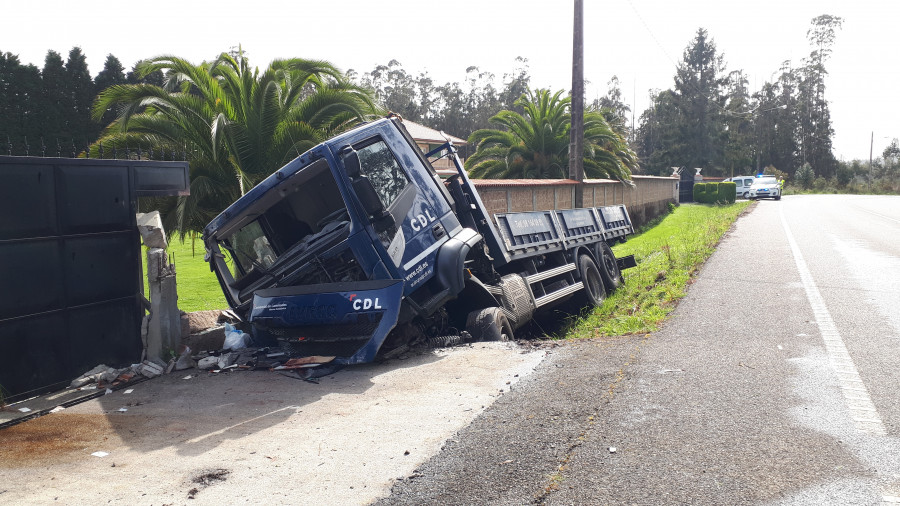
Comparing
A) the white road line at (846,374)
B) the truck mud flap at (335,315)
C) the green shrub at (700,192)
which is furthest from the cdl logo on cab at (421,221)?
the green shrub at (700,192)

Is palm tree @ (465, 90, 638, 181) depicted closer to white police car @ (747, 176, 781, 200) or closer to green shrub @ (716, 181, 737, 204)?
green shrub @ (716, 181, 737, 204)

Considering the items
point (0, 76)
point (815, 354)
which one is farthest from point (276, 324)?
point (0, 76)

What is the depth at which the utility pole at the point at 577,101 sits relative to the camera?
19.5 meters

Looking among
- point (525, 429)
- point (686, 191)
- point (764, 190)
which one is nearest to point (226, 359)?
point (525, 429)

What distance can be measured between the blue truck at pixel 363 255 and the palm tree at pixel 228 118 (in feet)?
15.2

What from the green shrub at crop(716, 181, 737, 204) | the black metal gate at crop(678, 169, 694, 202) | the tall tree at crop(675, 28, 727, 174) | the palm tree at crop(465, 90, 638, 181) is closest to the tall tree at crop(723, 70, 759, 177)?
the tall tree at crop(675, 28, 727, 174)

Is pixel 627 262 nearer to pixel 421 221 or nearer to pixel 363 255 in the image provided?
pixel 421 221

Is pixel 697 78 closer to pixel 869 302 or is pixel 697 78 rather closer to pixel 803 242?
pixel 803 242

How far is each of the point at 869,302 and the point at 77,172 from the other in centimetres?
964

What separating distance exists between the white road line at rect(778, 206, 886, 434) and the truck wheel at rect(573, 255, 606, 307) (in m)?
3.35

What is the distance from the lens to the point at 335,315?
23.6 ft

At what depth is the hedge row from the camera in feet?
139

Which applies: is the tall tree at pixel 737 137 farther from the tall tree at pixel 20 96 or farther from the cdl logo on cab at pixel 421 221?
the cdl logo on cab at pixel 421 221

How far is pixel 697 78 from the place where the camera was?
73.6 meters
